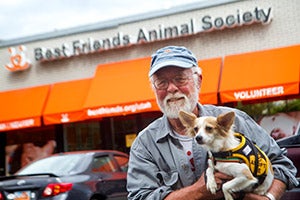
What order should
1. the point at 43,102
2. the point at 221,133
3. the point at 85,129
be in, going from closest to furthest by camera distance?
the point at 221,133, the point at 43,102, the point at 85,129

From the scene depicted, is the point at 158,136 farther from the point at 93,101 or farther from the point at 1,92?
the point at 1,92

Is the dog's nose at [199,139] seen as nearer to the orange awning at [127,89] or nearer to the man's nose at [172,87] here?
the man's nose at [172,87]

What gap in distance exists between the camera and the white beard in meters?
2.90

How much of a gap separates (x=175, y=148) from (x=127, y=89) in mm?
12591

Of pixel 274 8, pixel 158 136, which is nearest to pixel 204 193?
pixel 158 136

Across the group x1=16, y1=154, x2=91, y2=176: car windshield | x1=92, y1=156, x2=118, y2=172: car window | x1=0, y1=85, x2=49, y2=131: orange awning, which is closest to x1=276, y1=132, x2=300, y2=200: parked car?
x1=16, y1=154, x2=91, y2=176: car windshield

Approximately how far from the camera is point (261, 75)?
46.0 feet

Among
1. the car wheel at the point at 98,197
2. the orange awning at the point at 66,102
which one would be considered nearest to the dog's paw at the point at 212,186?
the car wheel at the point at 98,197

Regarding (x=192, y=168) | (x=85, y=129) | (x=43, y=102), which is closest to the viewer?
(x=192, y=168)

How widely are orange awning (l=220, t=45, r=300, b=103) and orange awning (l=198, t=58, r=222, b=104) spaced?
0.17 m

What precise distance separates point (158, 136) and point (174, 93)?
250 mm

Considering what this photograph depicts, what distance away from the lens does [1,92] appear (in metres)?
18.5

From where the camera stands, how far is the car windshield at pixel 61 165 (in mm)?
9363

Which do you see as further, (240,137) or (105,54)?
Result: (105,54)
